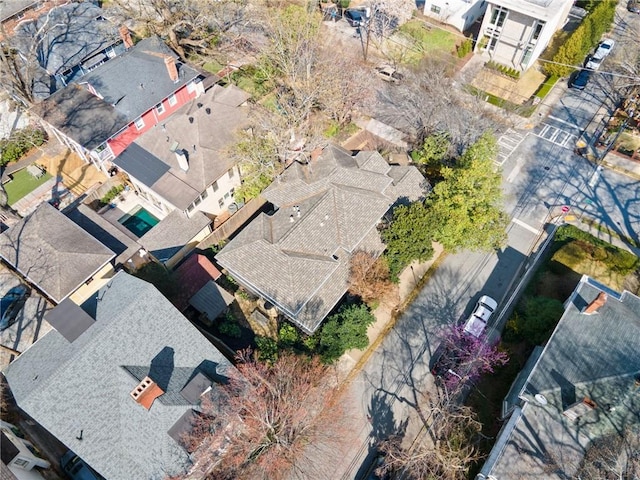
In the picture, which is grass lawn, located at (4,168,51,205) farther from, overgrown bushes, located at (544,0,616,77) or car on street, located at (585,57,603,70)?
car on street, located at (585,57,603,70)

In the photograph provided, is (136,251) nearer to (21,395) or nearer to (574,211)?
(21,395)

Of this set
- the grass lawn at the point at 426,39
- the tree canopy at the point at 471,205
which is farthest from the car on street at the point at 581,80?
the tree canopy at the point at 471,205

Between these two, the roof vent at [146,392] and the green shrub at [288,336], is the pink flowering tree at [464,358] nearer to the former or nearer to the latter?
the green shrub at [288,336]

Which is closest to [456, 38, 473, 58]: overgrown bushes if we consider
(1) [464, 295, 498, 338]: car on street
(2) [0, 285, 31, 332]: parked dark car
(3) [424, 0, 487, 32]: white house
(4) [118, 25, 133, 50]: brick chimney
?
(3) [424, 0, 487, 32]: white house

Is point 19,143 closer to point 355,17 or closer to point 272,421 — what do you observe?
point 272,421

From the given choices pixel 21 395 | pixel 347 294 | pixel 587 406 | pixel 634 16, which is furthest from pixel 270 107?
pixel 634 16

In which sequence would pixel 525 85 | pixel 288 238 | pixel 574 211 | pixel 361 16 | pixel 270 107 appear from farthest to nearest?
pixel 361 16
pixel 525 85
pixel 270 107
pixel 574 211
pixel 288 238

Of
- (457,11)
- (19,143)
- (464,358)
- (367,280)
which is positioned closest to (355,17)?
(457,11)
